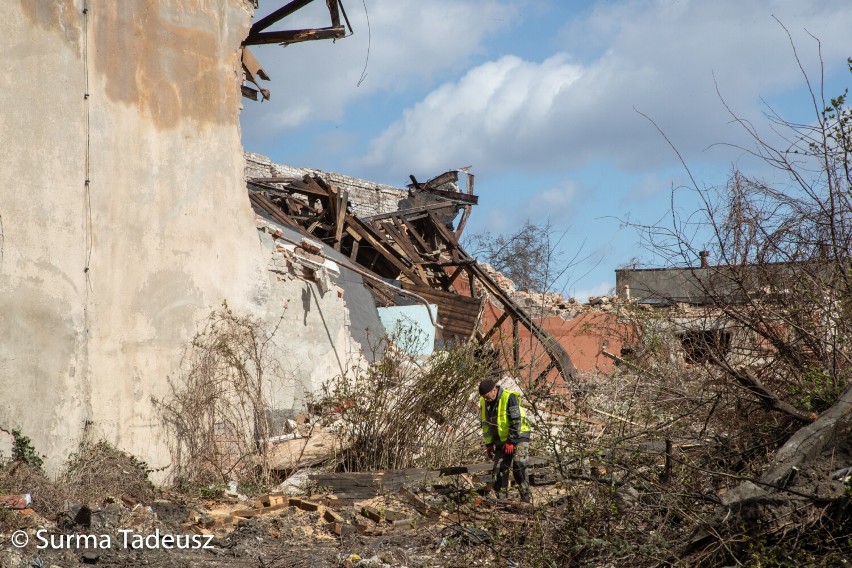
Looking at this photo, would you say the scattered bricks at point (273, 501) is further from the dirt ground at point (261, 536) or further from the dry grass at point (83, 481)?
the dry grass at point (83, 481)

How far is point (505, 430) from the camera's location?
9055 mm

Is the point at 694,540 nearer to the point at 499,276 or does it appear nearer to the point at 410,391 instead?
the point at 410,391

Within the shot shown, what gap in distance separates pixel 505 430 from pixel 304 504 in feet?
6.65

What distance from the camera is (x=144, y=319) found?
9.77 metres

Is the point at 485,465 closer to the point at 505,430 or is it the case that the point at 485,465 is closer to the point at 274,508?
the point at 505,430

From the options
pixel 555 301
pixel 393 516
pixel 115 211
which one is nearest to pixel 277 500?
pixel 393 516

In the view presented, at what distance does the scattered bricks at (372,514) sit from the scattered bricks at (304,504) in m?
0.47

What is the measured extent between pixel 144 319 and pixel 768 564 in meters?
6.75

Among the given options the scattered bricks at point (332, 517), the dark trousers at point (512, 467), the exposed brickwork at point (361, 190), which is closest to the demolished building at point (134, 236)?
the dark trousers at point (512, 467)

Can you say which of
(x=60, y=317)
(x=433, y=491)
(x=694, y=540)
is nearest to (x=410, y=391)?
(x=433, y=491)

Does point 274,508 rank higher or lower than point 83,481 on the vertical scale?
lower

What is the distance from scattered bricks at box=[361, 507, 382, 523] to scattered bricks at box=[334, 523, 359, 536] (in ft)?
0.97

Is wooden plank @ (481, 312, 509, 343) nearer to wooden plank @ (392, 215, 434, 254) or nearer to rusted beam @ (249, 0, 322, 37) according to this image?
wooden plank @ (392, 215, 434, 254)

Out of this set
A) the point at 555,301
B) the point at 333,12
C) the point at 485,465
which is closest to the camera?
the point at 485,465
